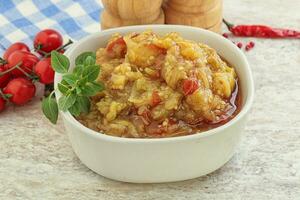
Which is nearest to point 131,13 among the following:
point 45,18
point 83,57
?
point 83,57

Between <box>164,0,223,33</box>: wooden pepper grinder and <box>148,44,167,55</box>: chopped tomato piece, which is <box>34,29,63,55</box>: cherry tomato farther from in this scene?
<box>148,44,167,55</box>: chopped tomato piece

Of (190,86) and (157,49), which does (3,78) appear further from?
(190,86)

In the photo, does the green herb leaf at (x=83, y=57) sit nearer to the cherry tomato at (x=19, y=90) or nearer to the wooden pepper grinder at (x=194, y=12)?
the cherry tomato at (x=19, y=90)

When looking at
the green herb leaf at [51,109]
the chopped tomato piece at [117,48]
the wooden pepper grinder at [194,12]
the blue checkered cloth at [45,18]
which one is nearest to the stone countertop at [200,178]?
the green herb leaf at [51,109]

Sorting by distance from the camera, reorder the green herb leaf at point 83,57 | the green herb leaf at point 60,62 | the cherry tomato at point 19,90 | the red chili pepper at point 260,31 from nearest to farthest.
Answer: the green herb leaf at point 60,62 → the green herb leaf at point 83,57 → the cherry tomato at point 19,90 → the red chili pepper at point 260,31

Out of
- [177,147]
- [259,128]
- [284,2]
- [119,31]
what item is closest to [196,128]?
[177,147]

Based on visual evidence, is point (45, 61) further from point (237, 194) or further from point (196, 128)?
point (237, 194)
